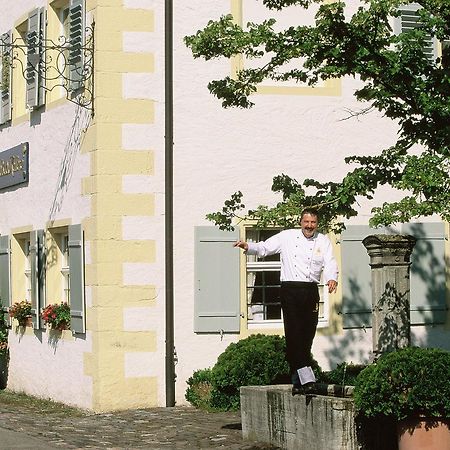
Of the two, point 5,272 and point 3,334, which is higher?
point 5,272

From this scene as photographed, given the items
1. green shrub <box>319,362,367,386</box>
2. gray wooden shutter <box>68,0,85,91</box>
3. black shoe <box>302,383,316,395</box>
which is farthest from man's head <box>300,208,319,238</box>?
gray wooden shutter <box>68,0,85,91</box>

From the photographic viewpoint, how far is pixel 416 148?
16906 mm

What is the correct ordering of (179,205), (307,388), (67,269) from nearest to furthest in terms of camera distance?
(307,388), (179,205), (67,269)

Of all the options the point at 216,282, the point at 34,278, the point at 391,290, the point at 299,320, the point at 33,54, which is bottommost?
the point at 299,320

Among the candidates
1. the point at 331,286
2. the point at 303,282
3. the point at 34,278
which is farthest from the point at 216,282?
the point at 331,286

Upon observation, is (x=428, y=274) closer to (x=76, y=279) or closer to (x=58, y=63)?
(x=76, y=279)

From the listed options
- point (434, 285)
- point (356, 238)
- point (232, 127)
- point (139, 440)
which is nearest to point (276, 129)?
point (232, 127)

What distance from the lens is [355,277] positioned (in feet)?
54.7

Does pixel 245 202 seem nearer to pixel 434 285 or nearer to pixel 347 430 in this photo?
pixel 434 285

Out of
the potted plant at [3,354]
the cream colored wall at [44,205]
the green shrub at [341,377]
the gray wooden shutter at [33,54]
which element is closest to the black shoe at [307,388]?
the green shrub at [341,377]

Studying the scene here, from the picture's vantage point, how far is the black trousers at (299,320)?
461 inches

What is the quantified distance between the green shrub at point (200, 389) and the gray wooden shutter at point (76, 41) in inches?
150

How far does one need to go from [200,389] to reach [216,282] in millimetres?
1317

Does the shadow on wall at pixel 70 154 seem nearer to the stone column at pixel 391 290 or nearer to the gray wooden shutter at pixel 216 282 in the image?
the gray wooden shutter at pixel 216 282
